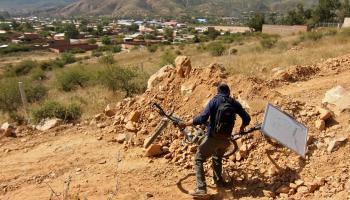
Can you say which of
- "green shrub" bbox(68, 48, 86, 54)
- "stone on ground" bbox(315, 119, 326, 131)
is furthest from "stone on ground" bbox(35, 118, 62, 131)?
"green shrub" bbox(68, 48, 86, 54)

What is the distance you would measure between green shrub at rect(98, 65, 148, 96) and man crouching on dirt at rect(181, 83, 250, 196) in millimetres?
5952

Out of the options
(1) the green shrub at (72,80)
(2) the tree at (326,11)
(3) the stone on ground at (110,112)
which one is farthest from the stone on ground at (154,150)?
(2) the tree at (326,11)

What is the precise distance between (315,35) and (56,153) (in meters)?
20.1

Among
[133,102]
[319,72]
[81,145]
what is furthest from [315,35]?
[81,145]

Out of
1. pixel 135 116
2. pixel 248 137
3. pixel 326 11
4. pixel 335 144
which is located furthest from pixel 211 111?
pixel 326 11

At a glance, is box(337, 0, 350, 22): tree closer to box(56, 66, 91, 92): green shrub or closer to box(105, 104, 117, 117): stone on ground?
box(56, 66, 91, 92): green shrub

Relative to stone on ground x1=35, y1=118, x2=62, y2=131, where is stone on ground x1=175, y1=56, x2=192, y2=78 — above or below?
above

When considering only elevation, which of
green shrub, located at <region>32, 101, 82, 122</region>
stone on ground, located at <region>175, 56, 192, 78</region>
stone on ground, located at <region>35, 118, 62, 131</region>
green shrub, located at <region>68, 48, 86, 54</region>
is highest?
stone on ground, located at <region>175, 56, 192, 78</region>

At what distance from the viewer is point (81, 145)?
695 cm

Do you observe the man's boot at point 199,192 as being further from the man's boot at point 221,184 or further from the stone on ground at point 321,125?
the stone on ground at point 321,125

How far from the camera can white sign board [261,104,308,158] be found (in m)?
4.69

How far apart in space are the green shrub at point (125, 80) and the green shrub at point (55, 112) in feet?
7.71

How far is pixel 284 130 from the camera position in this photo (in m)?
4.93

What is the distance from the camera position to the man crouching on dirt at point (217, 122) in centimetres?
450
